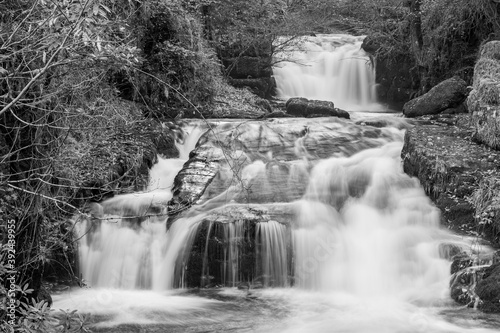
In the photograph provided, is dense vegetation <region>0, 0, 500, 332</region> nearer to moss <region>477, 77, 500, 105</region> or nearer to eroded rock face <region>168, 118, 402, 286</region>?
eroded rock face <region>168, 118, 402, 286</region>

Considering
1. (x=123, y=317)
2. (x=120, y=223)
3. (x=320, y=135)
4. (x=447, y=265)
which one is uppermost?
(x=320, y=135)

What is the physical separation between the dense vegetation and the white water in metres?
0.72

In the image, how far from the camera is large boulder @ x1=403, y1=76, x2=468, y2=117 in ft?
43.1

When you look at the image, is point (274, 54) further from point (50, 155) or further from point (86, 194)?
point (50, 155)

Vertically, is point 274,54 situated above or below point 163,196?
above

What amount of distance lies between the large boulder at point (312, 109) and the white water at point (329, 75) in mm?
2472

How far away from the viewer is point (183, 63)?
13.0m

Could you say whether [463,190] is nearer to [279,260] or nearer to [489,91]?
[489,91]

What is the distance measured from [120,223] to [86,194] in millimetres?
755

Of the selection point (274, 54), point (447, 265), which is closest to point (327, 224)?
point (447, 265)

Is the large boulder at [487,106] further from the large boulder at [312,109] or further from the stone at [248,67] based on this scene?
the stone at [248,67]

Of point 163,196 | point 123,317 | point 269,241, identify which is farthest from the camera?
point 163,196

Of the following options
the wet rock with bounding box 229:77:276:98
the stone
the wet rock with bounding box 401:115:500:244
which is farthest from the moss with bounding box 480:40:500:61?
the stone

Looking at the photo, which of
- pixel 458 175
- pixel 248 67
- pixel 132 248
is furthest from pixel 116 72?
pixel 248 67
